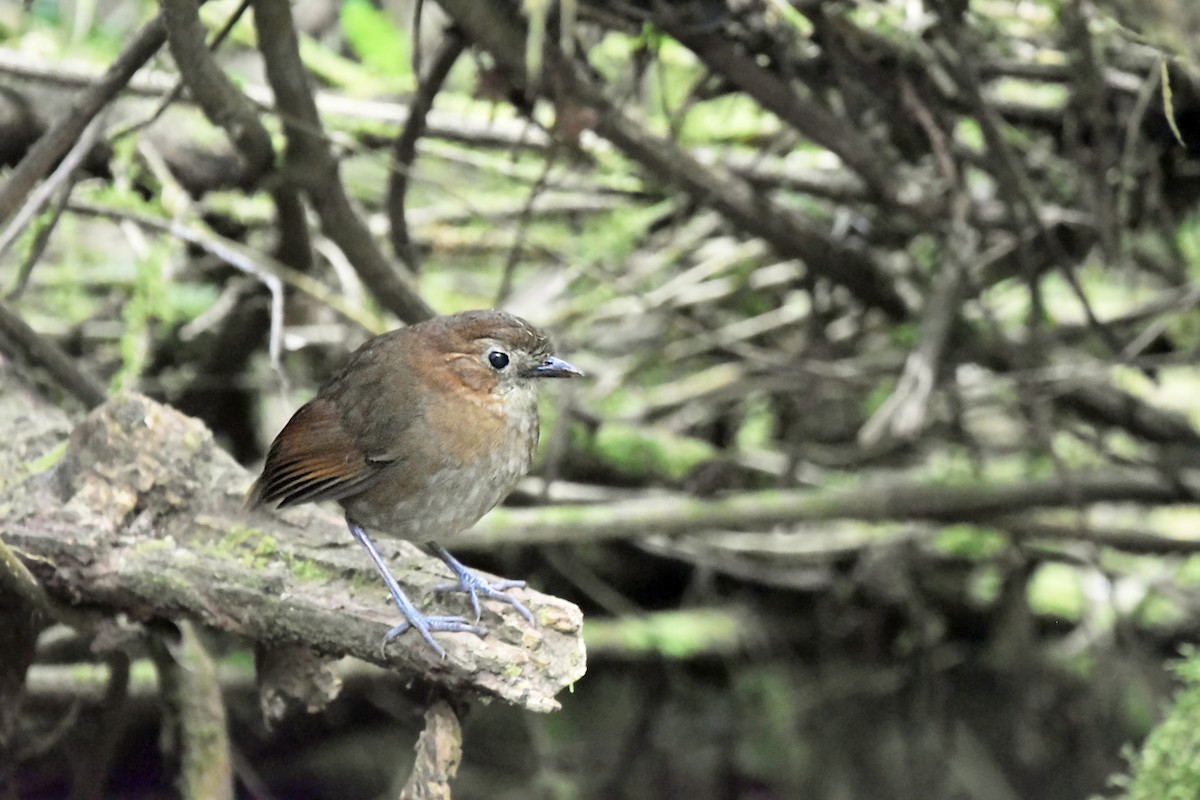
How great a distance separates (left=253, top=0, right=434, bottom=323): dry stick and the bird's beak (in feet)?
2.73

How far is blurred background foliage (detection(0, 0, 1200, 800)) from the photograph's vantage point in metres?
3.02

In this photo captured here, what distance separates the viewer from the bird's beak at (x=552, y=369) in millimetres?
2453

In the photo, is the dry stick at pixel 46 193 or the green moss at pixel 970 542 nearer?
the dry stick at pixel 46 193

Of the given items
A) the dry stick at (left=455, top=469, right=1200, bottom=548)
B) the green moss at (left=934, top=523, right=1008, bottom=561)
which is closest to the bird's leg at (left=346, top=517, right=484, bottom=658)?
the dry stick at (left=455, top=469, right=1200, bottom=548)

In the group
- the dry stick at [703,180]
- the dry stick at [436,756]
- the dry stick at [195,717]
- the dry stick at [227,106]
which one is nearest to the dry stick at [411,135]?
the dry stick at [703,180]

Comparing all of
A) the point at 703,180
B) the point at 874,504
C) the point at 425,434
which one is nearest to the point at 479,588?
the point at 425,434

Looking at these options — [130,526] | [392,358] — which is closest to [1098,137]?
[392,358]

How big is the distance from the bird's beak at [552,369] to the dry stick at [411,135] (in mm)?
781

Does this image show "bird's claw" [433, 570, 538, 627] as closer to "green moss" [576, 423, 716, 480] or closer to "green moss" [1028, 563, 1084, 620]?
"green moss" [576, 423, 716, 480]

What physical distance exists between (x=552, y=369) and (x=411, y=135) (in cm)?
101

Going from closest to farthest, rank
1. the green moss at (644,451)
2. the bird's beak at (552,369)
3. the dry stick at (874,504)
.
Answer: the bird's beak at (552,369), the dry stick at (874,504), the green moss at (644,451)

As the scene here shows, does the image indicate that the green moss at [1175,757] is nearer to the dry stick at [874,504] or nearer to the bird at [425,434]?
the dry stick at [874,504]

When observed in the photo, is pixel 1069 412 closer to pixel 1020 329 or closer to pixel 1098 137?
pixel 1020 329

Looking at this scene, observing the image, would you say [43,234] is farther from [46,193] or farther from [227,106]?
[227,106]
